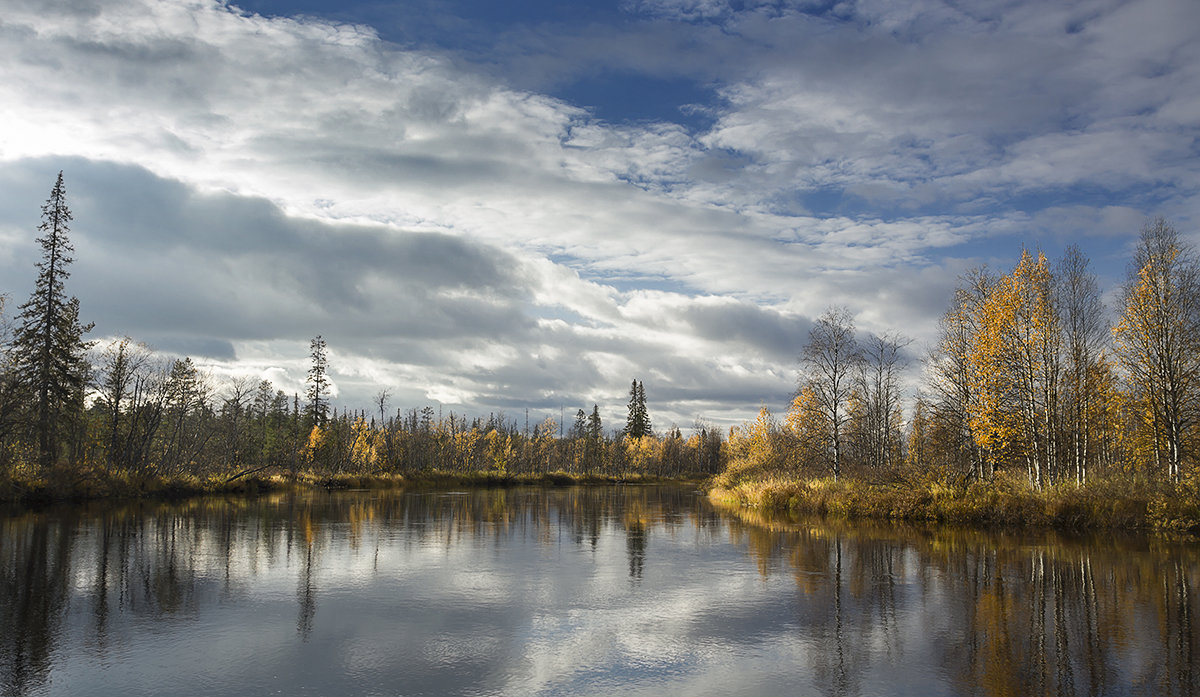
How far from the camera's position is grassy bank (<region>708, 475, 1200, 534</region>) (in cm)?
2358

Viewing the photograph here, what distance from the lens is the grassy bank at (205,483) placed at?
36.3 metres

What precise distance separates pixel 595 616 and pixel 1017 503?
21504mm

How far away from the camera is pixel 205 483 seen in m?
50.0

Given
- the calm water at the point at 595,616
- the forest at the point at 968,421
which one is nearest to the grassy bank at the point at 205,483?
the forest at the point at 968,421

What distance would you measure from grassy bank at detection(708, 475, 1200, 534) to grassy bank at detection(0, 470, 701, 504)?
39.2m

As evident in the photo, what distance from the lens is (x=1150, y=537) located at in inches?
889

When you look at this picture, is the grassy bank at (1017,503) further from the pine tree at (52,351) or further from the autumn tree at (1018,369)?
the pine tree at (52,351)

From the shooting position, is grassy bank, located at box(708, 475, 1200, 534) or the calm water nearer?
the calm water

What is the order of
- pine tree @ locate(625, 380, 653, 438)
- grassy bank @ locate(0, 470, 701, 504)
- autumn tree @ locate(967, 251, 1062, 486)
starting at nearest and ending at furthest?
autumn tree @ locate(967, 251, 1062, 486) < grassy bank @ locate(0, 470, 701, 504) < pine tree @ locate(625, 380, 653, 438)

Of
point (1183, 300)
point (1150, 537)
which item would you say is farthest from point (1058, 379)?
point (1150, 537)

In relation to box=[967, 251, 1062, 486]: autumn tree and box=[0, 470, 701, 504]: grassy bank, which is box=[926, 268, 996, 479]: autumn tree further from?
box=[0, 470, 701, 504]: grassy bank

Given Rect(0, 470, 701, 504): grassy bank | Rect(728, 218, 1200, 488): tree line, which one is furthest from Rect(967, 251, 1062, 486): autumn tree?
Rect(0, 470, 701, 504): grassy bank

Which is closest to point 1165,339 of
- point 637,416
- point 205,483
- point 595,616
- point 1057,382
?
point 1057,382

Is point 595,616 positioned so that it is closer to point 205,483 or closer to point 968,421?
point 968,421
